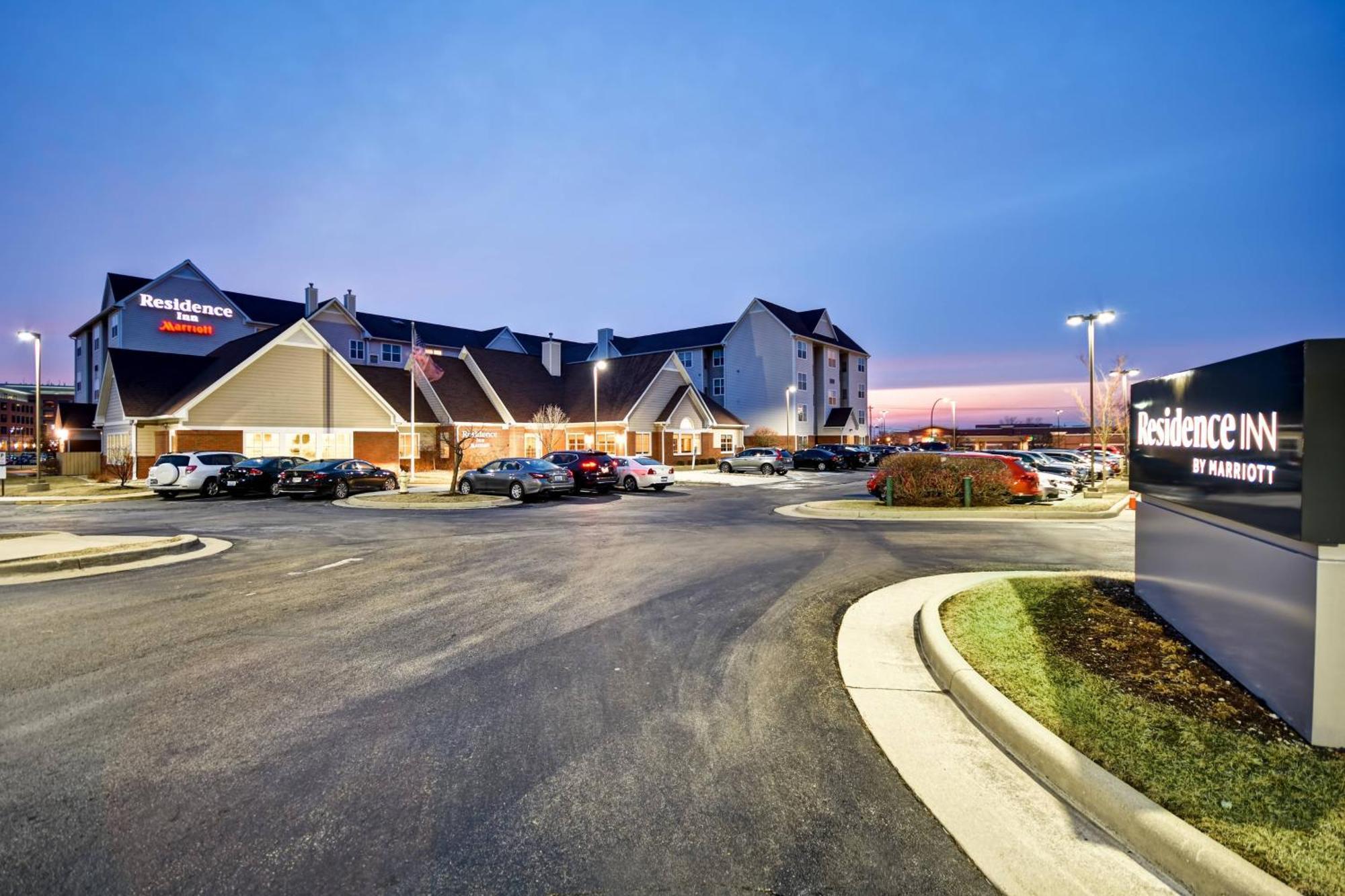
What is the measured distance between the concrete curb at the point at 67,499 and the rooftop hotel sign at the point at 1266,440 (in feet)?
99.5

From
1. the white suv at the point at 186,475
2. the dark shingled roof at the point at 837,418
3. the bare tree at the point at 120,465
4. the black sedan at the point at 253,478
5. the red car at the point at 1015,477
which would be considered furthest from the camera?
the dark shingled roof at the point at 837,418

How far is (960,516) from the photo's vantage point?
58.2ft

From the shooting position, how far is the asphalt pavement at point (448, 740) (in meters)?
3.12

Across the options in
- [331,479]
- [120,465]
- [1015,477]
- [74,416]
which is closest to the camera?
[1015,477]

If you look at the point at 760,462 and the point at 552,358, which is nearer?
the point at 760,462

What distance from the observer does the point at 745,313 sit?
205ft

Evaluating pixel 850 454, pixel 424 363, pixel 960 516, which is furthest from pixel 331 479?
pixel 850 454

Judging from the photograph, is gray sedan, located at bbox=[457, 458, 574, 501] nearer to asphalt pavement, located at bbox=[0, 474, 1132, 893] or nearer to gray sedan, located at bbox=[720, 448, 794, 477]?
asphalt pavement, located at bbox=[0, 474, 1132, 893]

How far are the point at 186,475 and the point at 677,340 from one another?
5102 centimetres

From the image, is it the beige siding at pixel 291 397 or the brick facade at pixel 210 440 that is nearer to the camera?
the brick facade at pixel 210 440

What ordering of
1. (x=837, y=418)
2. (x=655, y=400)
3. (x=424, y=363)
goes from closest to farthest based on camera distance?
(x=424, y=363)
(x=655, y=400)
(x=837, y=418)

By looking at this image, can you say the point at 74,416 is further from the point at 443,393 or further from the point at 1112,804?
the point at 1112,804

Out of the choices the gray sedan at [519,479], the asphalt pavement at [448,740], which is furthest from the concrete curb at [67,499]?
the asphalt pavement at [448,740]

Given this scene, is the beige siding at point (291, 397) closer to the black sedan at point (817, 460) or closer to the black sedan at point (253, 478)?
the black sedan at point (253, 478)
